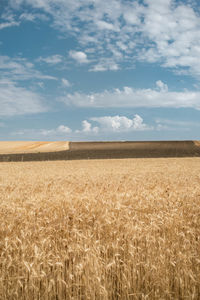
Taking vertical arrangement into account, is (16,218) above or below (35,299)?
above

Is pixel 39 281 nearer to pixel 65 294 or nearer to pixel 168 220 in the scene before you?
pixel 65 294

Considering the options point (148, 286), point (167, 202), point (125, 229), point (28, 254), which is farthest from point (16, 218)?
point (167, 202)

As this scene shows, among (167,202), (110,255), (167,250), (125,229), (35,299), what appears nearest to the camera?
(35,299)

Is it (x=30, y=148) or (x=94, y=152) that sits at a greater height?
(x=30, y=148)

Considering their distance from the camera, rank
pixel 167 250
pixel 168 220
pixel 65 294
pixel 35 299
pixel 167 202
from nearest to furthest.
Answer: pixel 35 299 → pixel 65 294 → pixel 167 250 → pixel 168 220 → pixel 167 202

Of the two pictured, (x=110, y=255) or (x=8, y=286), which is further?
(x=110, y=255)

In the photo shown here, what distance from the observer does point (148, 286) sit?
14.0 feet

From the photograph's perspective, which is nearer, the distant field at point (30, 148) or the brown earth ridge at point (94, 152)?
the brown earth ridge at point (94, 152)

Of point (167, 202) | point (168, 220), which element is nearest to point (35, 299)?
point (168, 220)

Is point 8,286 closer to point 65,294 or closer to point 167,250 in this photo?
point 65,294

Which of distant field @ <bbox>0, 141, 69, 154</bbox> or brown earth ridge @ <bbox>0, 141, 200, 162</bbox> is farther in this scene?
distant field @ <bbox>0, 141, 69, 154</bbox>

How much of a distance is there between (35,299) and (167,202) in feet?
19.1

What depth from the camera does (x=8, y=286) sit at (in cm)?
407

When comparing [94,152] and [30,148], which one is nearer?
[94,152]
